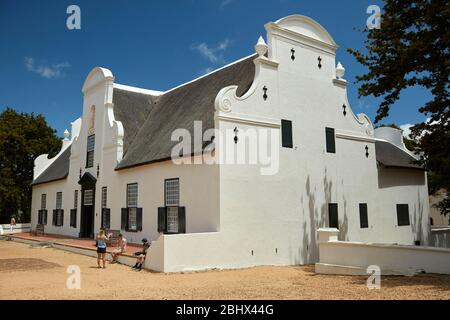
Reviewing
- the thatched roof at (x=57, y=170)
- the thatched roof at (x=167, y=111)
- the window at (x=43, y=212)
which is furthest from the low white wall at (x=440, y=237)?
the window at (x=43, y=212)

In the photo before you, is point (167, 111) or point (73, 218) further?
point (73, 218)

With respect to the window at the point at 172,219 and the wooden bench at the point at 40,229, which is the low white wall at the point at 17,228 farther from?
the window at the point at 172,219

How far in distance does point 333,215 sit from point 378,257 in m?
6.13

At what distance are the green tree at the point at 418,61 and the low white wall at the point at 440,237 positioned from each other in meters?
10.9

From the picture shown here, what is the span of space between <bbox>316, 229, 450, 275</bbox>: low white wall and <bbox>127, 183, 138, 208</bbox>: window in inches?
367

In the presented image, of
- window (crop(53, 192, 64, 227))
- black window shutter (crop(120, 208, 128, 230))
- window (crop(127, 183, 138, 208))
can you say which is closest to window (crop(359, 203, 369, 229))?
window (crop(127, 183, 138, 208))

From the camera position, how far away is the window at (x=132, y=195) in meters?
19.4

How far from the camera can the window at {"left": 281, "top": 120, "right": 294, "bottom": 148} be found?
16.8 metres

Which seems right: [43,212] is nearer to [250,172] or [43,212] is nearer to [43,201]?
[43,201]

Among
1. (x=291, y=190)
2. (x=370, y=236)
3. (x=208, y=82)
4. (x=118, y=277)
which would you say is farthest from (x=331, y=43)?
(x=118, y=277)

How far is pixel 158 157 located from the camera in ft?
58.1

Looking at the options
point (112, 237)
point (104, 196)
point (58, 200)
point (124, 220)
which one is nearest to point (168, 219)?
point (124, 220)

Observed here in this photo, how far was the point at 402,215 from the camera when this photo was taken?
22125mm

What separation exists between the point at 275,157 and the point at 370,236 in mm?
7576
